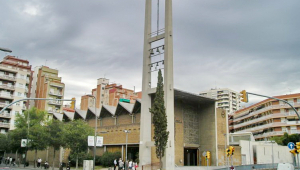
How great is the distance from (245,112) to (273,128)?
1860cm

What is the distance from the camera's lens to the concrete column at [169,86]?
129 ft

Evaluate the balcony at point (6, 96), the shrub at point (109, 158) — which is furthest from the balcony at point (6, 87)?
the shrub at point (109, 158)

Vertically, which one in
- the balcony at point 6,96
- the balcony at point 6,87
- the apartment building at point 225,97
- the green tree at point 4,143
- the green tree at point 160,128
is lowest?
the green tree at point 4,143

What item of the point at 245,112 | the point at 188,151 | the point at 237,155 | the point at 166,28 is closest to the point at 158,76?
the point at 166,28

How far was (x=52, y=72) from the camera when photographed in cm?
9769

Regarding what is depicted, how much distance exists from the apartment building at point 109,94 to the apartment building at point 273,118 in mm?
37589

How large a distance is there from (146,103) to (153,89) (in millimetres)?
2170

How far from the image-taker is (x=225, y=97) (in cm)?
14075

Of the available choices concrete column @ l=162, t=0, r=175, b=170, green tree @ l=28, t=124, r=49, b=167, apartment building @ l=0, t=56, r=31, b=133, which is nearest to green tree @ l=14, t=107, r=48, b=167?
green tree @ l=28, t=124, r=49, b=167

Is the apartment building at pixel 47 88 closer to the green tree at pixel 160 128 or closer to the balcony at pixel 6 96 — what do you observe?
the balcony at pixel 6 96

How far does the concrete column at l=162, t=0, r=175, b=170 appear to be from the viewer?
39.2 m

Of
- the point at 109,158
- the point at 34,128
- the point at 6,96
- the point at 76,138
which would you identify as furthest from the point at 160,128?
the point at 6,96

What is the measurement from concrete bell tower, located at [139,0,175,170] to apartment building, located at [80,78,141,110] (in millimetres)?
59541

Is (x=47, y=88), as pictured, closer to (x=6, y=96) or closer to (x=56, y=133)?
(x=6, y=96)
